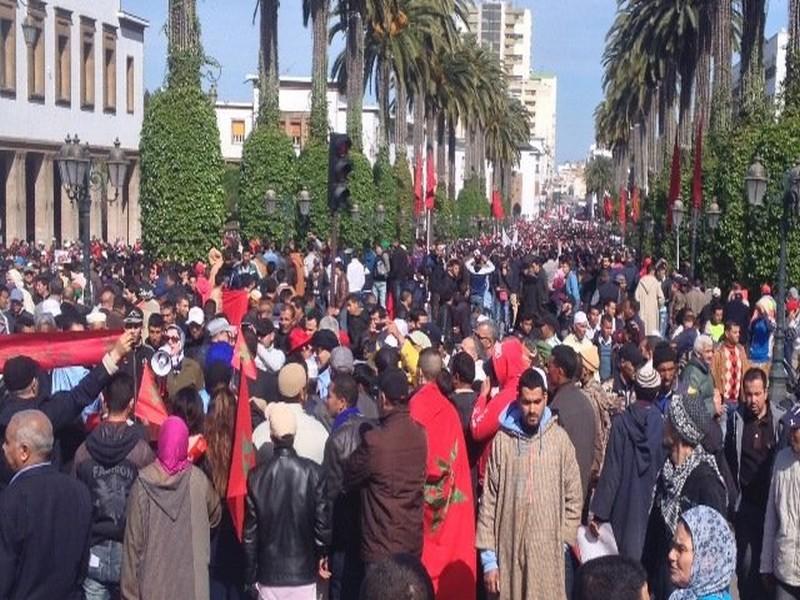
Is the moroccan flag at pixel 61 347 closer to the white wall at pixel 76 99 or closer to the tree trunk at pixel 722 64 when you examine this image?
the tree trunk at pixel 722 64

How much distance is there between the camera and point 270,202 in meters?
32.7

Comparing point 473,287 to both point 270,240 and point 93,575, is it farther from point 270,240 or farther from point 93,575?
point 93,575

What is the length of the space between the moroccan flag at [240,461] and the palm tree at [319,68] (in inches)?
1094

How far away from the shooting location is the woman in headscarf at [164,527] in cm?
748

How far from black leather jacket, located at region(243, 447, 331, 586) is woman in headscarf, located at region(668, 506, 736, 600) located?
282 cm

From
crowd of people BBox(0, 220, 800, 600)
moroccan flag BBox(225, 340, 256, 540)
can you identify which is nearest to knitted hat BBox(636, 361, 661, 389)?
crowd of people BBox(0, 220, 800, 600)

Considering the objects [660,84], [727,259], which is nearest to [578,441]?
[727,259]

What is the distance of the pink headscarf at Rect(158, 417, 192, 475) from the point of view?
295 inches

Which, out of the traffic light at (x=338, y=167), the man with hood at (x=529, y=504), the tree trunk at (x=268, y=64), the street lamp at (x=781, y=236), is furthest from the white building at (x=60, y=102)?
Result: the man with hood at (x=529, y=504)

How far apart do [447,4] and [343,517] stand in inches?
1723

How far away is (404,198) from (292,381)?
134ft

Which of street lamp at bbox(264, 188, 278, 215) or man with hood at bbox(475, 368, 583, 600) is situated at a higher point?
street lamp at bbox(264, 188, 278, 215)

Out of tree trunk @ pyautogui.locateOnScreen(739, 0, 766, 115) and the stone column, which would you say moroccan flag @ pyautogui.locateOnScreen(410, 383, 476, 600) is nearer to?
tree trunk @ pyautogui.locateOnScreen(739, 0, 766, 115)

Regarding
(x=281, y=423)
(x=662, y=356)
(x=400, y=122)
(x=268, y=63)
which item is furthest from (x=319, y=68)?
(x=281, y=423)
